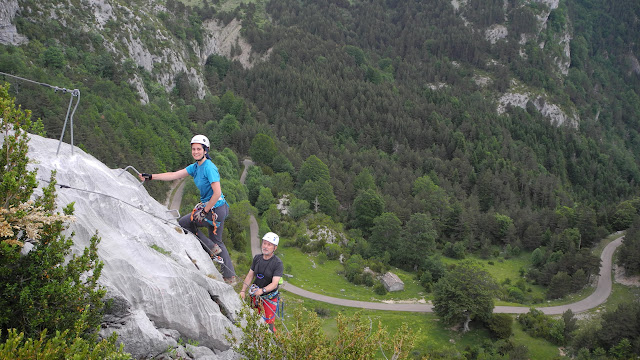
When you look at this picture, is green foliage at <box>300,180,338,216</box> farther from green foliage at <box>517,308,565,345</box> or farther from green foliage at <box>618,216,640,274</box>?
green foliage at <box>618,216,640,274</box>

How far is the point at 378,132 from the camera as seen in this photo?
13362cm

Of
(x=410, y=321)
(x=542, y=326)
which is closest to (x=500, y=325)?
(x=542, y=326)

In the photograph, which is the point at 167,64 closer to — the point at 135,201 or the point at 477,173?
the point at 477,173

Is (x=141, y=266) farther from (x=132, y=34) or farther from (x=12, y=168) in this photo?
(x=132, y=34)

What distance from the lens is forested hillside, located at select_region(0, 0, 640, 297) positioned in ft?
228

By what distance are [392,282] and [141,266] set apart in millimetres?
47629

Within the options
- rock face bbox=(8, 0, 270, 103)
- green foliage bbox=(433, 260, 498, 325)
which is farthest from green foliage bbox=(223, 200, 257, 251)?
rock face bbox=(8, 0, 270, 103)

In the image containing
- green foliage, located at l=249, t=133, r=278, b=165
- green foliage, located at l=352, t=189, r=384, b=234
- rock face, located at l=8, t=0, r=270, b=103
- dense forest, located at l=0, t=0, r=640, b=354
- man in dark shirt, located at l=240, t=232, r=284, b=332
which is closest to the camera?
man in dark shirt, located at l=240, t=232, r=284, b=332

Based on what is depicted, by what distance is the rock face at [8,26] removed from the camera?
75500 millimetres

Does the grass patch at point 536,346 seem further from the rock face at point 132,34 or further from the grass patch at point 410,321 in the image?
the rock face at point 132,34

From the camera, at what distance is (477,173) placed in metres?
121

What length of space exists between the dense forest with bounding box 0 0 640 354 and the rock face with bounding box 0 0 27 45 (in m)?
1.82

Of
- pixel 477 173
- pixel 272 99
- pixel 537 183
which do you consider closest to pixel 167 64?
pixel 272 99

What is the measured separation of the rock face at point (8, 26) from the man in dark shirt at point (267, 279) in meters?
86.7
